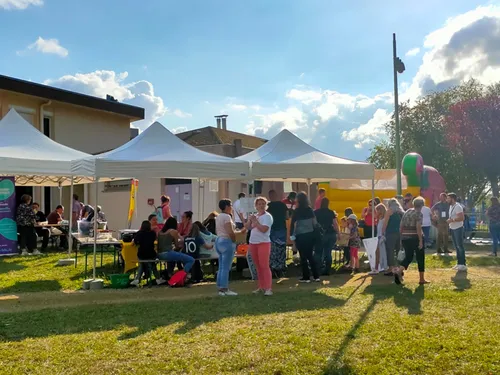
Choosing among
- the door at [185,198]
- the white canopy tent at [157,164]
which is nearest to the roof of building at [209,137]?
the door at [185,198]

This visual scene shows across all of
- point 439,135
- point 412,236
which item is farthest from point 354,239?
point 439,135

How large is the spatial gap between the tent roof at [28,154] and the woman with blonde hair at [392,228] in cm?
653

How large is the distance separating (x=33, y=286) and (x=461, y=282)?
7.61 meters

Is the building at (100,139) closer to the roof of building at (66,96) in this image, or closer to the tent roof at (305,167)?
the roof of building at (66,96)

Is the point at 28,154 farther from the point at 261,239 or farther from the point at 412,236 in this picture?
the point at 412,236

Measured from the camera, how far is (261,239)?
8.08 meters

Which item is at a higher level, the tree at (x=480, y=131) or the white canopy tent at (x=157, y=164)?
the tree at (x=480, y=131)

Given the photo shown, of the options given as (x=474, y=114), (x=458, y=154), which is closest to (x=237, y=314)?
(x=474, y=114)

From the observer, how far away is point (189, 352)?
5.12m

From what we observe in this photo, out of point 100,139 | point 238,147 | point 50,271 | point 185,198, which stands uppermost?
point 100,139

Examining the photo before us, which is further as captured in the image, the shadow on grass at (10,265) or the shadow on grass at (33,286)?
the shadow on grass at (10,265)

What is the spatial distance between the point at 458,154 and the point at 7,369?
3324 cm

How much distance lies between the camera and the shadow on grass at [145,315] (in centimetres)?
607

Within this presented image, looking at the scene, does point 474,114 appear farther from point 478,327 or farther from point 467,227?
point 478,327
